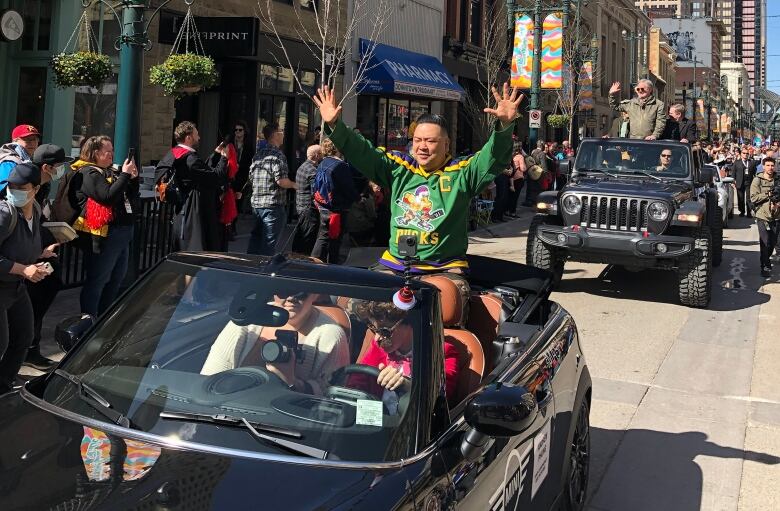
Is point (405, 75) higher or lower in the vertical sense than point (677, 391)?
higher

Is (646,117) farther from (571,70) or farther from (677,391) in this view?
(571,70)

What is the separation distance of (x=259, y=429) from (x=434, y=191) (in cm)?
230

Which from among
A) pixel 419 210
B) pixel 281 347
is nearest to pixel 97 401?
pixel 281 347

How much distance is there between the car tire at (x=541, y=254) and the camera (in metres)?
10.1

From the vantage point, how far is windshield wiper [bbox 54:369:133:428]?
255cm

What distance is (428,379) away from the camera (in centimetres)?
264

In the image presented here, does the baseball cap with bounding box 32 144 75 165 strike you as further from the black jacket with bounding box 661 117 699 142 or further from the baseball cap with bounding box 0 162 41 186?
the black jacket with bounding box 661 117 699 142

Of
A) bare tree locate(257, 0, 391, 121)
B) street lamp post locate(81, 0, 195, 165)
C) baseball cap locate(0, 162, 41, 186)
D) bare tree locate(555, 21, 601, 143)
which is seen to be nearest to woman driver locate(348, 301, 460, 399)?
baseball cap locate(0, 162, 41, 186)

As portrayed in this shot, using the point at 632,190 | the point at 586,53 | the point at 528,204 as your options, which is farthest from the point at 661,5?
the point at 632,190

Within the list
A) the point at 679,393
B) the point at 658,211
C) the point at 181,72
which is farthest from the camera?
the point at 658,211

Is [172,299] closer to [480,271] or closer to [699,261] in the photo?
[480,271]

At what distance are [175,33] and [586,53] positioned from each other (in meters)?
23.1

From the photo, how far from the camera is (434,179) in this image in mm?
4496

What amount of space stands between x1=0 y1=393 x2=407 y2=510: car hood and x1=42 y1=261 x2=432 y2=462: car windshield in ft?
0.35
